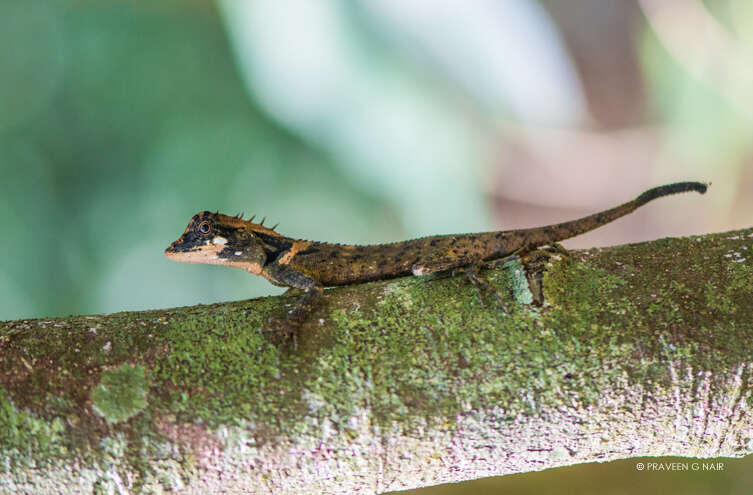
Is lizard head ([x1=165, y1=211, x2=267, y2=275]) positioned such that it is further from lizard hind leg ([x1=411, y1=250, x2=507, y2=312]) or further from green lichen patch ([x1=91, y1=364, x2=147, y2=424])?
green lichen patch ([x1=91, y1=364, x2=147, y2=424])

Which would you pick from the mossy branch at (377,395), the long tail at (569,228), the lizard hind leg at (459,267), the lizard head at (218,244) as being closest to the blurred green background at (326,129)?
the lizard head at (218,244)

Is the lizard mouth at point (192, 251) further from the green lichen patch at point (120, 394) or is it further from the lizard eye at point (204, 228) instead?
the green lichen patch at point (120, 394)

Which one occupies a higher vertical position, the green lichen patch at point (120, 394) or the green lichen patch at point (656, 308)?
the green lichen patch at point (656, 308)

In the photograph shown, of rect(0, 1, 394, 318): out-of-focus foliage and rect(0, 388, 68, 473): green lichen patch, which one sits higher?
rect(0, 1, 394, 318): out-of-focus foliage

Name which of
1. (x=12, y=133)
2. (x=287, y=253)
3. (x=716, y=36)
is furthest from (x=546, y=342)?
(x=12, y=133)

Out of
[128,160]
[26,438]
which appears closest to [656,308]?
[26,438]

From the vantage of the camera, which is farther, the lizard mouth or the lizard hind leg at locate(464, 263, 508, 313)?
the lizard mouth

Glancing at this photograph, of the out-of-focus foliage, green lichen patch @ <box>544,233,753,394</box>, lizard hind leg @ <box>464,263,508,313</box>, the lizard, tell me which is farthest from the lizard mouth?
the out-of-focus foliage

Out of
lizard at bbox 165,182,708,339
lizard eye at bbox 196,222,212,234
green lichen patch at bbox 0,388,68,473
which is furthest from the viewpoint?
lizard eye at bbox 196,222,212,234

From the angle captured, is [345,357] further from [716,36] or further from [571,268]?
[716,36]
